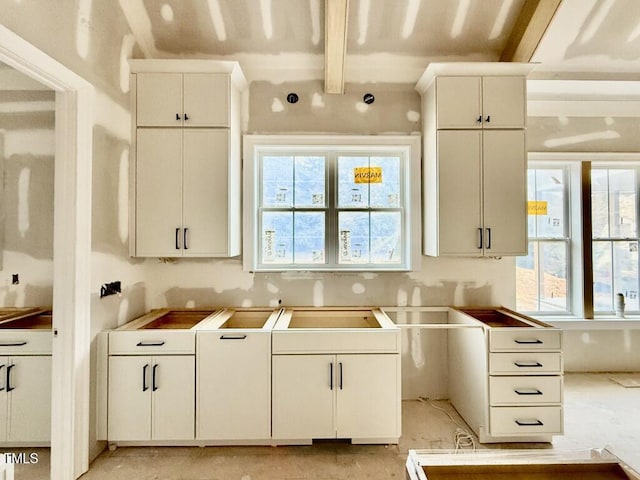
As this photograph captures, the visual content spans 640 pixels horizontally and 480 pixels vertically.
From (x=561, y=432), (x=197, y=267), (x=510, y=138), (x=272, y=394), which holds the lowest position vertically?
(x=561, y=432)

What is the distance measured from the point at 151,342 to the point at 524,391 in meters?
2.53

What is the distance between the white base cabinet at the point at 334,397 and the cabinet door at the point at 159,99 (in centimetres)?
193

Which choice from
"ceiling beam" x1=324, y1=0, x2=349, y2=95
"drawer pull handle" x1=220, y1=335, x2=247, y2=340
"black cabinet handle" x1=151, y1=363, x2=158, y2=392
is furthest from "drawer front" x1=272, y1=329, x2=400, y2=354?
"ceiling beam" x1=324, y1=0, x2=349, y2=95

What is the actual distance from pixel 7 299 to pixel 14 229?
0.50m

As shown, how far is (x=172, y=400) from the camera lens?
92.0 inches

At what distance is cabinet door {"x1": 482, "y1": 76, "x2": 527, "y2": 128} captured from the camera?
2.72 meters

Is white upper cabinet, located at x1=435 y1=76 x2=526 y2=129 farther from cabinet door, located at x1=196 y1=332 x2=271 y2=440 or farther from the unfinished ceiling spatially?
cabinet door, located at x1=196 y1=332 x2=271 y2=440

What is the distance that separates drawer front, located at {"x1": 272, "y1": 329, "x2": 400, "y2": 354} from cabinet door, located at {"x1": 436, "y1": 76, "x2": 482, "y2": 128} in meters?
1.66

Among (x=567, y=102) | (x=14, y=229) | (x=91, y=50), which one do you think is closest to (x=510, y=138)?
(x=567, y=102)

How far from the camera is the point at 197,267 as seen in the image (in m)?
3.06

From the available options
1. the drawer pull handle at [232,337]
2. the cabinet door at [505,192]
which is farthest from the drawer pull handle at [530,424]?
the drawer pull handle at [232,337]

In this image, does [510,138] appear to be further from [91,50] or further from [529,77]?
[91,50]

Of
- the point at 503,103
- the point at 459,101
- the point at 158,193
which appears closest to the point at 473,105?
the point at 459,101

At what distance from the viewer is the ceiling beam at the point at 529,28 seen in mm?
2500
